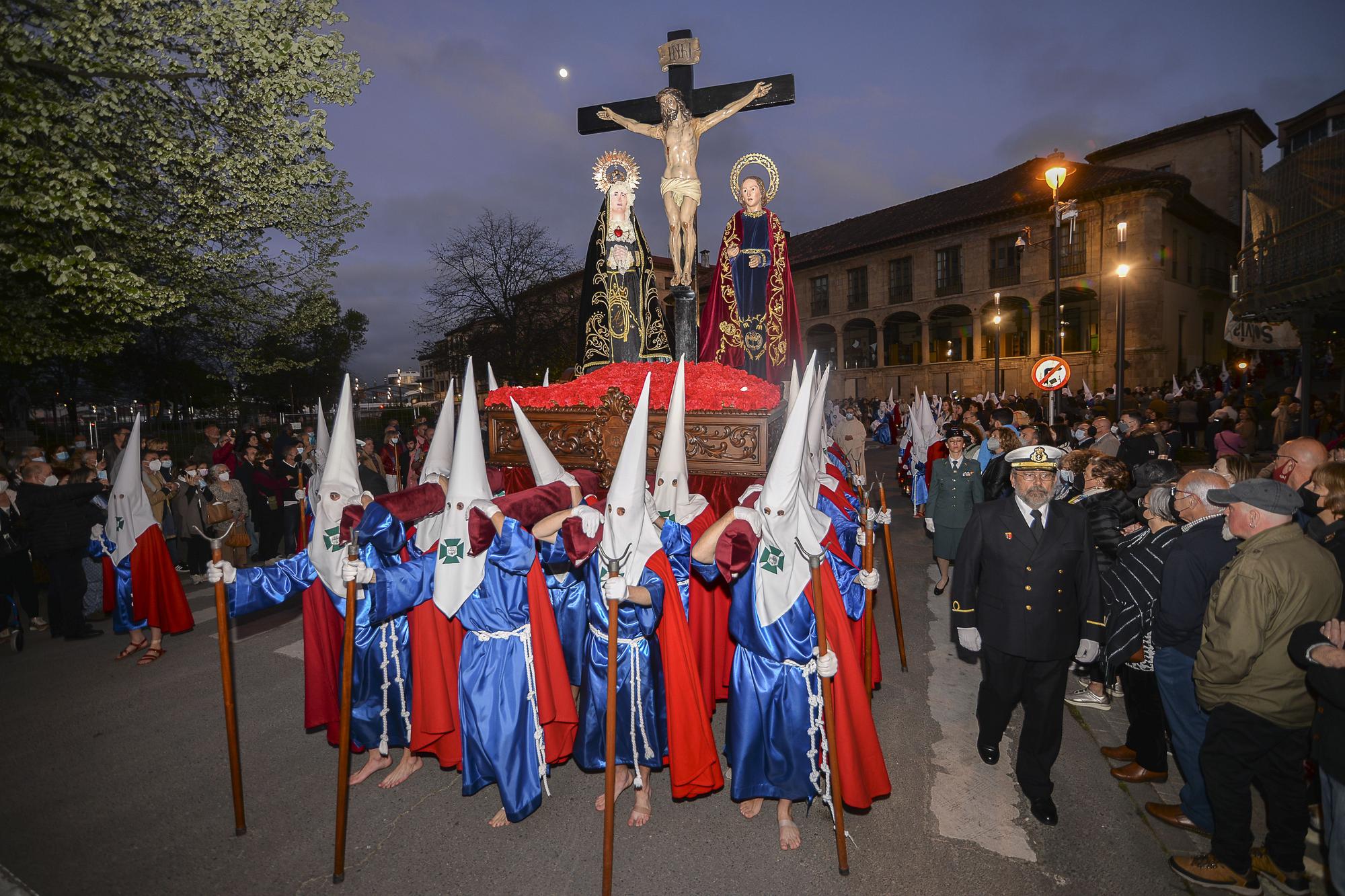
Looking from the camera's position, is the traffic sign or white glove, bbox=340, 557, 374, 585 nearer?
white glove, bbox=340, 557, 374, 585

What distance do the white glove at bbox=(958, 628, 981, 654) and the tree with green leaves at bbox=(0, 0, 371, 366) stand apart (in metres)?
12.9

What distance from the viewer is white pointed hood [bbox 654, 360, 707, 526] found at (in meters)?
4.44

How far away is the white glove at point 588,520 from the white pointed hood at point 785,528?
0.97 meters

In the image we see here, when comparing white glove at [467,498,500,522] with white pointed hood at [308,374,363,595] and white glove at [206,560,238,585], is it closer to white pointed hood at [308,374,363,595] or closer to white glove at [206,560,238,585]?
white pointed hood at [308,374,363,595]

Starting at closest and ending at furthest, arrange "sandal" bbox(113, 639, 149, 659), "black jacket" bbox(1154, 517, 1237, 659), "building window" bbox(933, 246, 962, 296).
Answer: "black jacket" bbox(1154, 517, 1237, 659) < "sandal" bbox(113, 639, 149, 659) < "building window" bbox(933, 246, 962, 296)

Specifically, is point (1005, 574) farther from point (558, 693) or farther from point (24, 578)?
point (24, 578)

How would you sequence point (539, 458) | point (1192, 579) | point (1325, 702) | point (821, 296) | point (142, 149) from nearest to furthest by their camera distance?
point (1325, 702) → point (1192, 579) → point (539, 458) → point (142, 149) → point (821, 296)

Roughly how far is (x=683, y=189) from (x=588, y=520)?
201 inches

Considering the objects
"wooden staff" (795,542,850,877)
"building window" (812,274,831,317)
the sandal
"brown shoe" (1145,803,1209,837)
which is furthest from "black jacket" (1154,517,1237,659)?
"building window" (812,274,831,317)

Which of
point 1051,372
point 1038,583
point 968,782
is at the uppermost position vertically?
point 1051,372

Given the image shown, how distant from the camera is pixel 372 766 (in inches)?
178

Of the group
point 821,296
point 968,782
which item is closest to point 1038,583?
point 968,782

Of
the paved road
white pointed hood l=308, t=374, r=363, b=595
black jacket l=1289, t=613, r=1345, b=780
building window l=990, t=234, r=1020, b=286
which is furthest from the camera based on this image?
building window l=990, t=234, r=1020, b=286

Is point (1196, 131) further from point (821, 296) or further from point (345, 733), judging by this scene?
point (345, 733)
